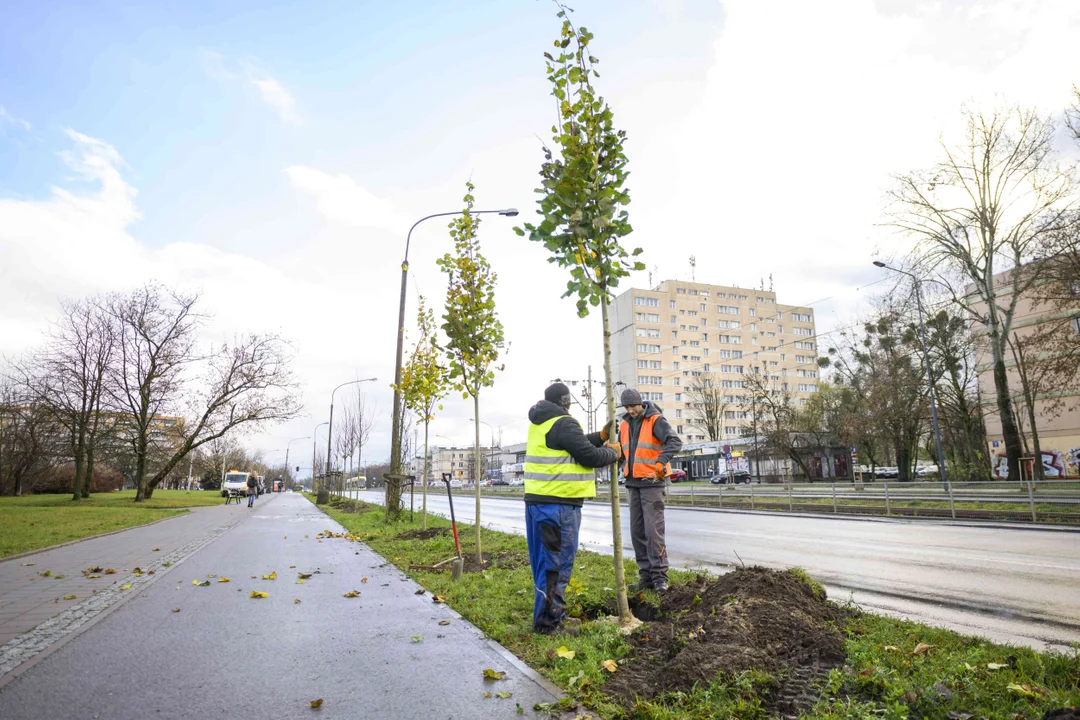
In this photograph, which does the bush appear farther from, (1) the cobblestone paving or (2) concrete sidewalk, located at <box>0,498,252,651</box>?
(1) the cobblestone paving

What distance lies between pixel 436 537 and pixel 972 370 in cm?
3789

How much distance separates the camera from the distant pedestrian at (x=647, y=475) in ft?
20.0

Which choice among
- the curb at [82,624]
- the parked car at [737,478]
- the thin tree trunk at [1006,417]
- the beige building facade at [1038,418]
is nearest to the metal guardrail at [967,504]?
the thin tree trunk at [1006,417]

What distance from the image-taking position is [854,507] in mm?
20734

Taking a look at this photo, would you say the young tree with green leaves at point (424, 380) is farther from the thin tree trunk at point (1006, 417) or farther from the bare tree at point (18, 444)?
the bare tree at point (18, 444)

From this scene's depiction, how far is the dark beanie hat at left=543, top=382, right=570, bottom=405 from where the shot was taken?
544 cm

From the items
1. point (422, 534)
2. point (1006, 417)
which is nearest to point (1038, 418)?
point (1006, 417)

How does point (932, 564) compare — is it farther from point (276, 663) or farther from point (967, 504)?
point (967, 504)

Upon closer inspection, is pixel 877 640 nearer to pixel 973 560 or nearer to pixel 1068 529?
pixel 973 560

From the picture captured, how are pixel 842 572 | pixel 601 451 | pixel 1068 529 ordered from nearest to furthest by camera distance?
→ 1. pixel 601 451
2. pixel 842 572
3. pixel 1068 529

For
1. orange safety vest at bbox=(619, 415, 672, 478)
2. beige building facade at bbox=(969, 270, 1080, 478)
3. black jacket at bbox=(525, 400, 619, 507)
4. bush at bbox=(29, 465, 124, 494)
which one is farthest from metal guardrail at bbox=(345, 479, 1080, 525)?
bush at bbox=(29, 465, 124, 494)

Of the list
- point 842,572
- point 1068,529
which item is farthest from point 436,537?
point 1068,529

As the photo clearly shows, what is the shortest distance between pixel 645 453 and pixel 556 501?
157cm

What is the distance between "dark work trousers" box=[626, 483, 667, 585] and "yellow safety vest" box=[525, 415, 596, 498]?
1.29m
